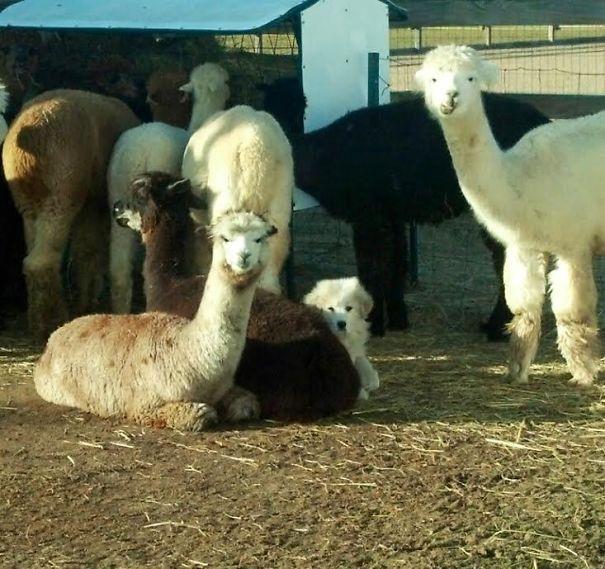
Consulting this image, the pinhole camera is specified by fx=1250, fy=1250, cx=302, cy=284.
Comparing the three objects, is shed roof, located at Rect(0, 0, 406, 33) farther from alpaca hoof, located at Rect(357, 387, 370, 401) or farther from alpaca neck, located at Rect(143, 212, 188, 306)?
alpaca hoof, located at Rect(357, 387, 370, 401)

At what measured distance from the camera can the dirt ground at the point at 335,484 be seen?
4.70 m

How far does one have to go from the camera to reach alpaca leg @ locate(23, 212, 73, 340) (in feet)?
26.2

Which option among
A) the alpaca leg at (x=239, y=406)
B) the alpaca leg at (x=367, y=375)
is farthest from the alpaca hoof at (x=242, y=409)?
the alpaca leg at (x=367, y=375)

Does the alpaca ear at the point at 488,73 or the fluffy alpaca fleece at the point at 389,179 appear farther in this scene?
the fluffy alpaca fleece at the point at 389,179

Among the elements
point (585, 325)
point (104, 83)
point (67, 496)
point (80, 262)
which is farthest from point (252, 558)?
point (104, 83)

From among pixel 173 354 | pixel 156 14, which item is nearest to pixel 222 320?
pixel 173 354

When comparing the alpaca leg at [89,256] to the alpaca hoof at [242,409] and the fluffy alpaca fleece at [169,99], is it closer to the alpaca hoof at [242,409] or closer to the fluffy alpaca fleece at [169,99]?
the fluffy alpaca fleece at [169,99]

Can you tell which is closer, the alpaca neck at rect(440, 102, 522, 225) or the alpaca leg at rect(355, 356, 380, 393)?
the alpaca neck at rect(440, 102, 522, 225)

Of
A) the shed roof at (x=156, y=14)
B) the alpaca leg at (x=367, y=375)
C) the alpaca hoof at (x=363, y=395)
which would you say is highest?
the shed roof at (x=156, y=14)

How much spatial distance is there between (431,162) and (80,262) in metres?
2.56

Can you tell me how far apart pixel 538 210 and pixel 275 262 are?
5.51ft

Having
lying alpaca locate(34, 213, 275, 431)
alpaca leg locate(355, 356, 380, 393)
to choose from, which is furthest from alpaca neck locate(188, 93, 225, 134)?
alpaca leg locate(355, 356, 380, 393)

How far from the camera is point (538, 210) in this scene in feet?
22.8

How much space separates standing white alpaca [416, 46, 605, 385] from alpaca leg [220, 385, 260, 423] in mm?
1694
